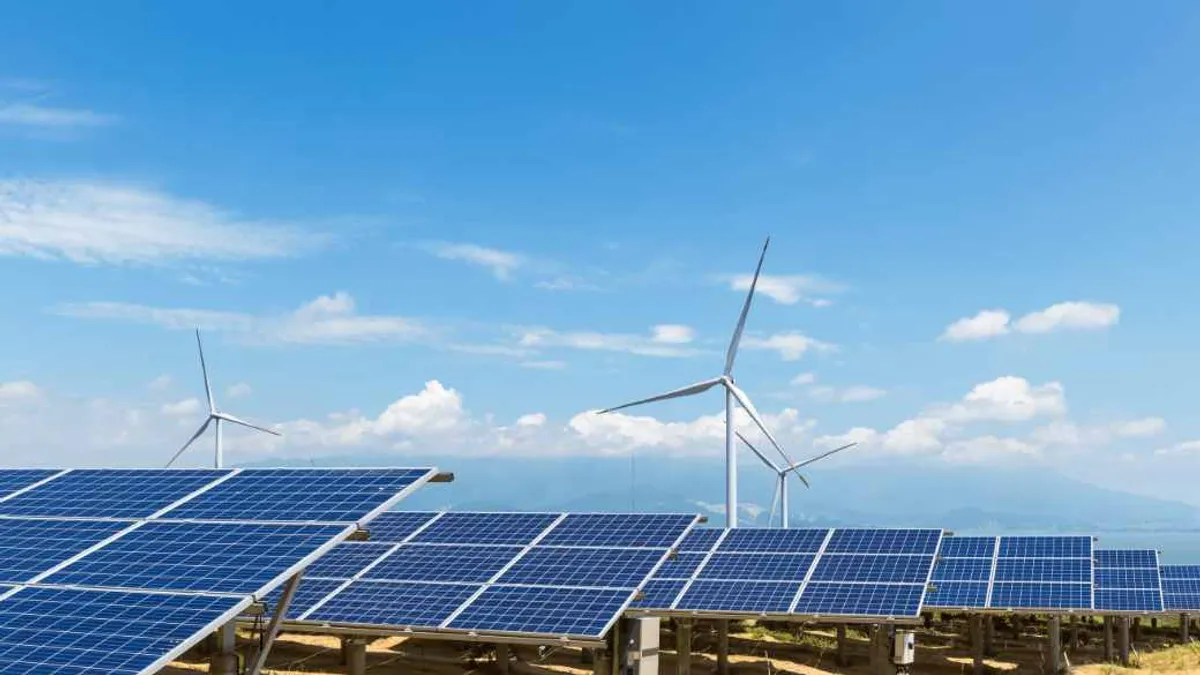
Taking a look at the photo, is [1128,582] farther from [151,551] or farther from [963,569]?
[151,551]

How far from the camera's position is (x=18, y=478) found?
29875mm

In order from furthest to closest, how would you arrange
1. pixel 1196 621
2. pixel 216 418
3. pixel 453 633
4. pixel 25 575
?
pixel 216 418 → pixel 1196 621 → pixel 453 633 → pixel 25 575

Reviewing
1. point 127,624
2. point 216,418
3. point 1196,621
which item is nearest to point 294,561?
point 127,624

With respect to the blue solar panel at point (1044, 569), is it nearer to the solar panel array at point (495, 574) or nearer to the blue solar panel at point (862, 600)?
the blue solar panel at point (862, 600)

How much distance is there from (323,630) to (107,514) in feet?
23.1

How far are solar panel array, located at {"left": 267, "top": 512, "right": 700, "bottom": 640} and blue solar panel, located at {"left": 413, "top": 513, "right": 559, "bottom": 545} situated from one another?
36mm

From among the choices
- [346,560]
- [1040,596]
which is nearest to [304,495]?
[346,560]

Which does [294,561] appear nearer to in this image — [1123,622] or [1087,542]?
[1123,622]

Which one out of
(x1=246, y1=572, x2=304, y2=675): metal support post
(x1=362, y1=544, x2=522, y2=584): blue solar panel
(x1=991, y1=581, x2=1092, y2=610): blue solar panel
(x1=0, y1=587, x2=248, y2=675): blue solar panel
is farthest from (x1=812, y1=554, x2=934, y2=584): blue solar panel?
(x1=0, y1=587, x2=248, y2=675): blue solar panel

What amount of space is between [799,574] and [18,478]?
76.3ft

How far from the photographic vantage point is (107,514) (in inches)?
951

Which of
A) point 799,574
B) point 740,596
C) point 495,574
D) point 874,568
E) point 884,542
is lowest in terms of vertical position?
point 740,596

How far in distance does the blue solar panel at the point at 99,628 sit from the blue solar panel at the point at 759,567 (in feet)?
67.1

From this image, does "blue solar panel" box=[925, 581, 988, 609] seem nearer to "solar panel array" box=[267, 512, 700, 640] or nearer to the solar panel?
the solar panel
